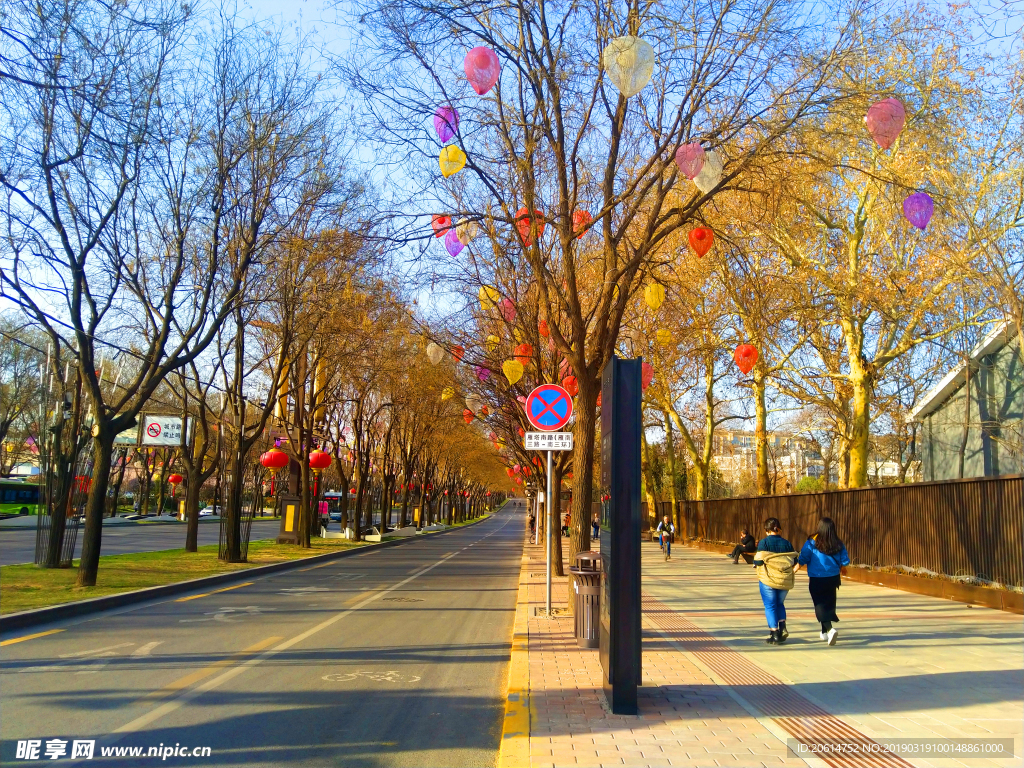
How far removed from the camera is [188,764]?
5250 mm

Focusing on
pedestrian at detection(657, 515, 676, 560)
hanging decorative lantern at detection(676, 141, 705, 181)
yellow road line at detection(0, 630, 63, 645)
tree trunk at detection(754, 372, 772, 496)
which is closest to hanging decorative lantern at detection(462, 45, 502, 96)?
hanging decorative lantern at detection(676, 141, 705, 181)

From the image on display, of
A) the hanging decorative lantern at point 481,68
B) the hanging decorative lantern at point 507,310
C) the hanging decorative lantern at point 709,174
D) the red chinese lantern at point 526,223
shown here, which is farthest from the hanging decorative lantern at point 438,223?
the hanging decorative lantern at point 507,310

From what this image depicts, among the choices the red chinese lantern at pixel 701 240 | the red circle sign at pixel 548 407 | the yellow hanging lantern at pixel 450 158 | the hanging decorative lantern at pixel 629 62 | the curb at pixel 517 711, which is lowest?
the curb at pixel 517 711

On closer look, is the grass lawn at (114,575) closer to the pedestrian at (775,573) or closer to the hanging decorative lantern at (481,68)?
the hanging decorative lantern at (481,68)

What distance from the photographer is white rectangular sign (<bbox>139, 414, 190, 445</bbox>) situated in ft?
141

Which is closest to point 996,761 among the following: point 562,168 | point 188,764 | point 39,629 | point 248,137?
point 188,764

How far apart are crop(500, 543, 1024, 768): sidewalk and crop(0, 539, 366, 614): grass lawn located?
742 cm

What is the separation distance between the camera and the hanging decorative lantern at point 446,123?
11.6 meters

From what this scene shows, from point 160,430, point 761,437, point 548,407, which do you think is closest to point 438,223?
point 548,407

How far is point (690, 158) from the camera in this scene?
1036 cm

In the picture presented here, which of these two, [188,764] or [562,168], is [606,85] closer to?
[562,168]

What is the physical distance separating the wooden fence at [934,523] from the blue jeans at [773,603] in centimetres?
575

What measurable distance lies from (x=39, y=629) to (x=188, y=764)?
6671 millimetres

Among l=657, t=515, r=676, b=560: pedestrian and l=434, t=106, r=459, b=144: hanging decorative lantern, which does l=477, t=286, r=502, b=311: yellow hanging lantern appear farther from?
l=657, t=515, r=676, b=560: pedestrian
